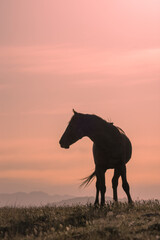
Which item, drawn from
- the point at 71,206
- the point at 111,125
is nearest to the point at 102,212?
the point at 71,206

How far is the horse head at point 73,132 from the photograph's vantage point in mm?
20344

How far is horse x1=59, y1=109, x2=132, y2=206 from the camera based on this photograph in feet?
67.0

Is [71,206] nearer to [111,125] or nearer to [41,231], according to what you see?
[111,125]

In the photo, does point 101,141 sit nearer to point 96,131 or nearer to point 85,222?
point 96,131

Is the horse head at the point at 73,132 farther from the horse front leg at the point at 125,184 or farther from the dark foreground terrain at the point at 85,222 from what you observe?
the dark foreground terrain at the point at 85,222

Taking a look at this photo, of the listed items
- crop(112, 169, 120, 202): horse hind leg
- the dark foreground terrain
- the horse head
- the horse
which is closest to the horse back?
the horse

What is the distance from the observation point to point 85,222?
16953 mm

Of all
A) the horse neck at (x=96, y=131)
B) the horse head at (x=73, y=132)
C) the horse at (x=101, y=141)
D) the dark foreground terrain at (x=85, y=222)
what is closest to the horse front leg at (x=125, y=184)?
the horse at (x=101, y=141)

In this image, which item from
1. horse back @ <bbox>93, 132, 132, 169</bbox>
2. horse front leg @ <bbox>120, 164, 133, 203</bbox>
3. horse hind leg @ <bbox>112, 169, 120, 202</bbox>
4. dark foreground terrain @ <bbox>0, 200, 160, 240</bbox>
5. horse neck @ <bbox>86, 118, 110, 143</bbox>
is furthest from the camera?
horse hind leg @ <bbox>112, 169, 120, 202</bbox>

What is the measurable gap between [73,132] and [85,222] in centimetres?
425

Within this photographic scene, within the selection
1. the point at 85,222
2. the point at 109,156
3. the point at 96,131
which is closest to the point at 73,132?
the point at 96,131

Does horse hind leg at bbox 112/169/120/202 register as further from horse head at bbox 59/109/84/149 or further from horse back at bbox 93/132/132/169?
horse head at bbox 59/109/84/149

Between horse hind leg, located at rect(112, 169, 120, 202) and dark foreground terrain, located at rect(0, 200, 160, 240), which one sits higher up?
horse hind leg, located at rect(112, 169, 120, 202)

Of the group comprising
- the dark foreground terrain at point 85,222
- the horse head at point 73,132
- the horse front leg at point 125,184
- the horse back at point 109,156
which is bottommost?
the dark foreground terrain at point 85,222
